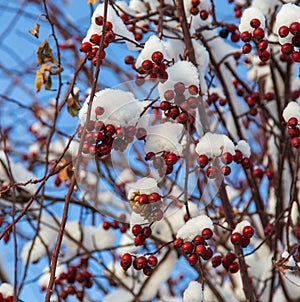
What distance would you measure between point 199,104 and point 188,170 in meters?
0.18

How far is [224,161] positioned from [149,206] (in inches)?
9.6

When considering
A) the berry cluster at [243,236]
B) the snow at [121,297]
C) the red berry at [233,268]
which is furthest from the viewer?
the snow at [121,297]

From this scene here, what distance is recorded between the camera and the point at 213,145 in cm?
150

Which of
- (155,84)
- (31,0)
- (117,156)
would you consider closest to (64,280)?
(117,156)

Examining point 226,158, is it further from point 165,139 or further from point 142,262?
point 142,262

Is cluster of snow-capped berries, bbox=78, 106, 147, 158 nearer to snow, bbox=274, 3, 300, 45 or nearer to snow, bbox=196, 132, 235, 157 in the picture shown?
snow, bbox=196, 132, 235, 157

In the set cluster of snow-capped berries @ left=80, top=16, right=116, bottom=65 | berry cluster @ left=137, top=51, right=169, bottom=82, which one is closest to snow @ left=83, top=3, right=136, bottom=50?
cluster of snow-capped berries @ left=80, top=16, right=116, bottom=65

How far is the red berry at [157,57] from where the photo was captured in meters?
1.41

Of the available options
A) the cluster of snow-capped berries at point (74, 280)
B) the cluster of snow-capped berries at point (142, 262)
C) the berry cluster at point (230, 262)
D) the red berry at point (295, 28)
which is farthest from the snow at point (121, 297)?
the red berry at point (295, 28)

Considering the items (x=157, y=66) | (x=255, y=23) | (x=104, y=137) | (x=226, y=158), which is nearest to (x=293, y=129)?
(x=226, y=158)

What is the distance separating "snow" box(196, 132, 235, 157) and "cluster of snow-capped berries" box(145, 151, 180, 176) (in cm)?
9

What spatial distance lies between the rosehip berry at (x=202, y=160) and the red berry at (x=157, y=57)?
270 millimetres

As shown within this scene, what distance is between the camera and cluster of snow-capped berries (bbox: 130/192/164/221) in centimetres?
144

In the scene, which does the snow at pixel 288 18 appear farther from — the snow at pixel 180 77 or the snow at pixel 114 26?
the snow at pixel 114 26
